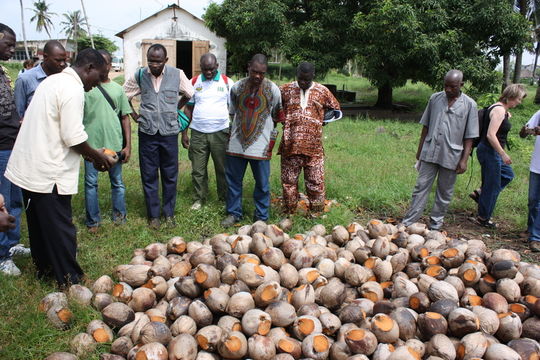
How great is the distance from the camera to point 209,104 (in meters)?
5.30

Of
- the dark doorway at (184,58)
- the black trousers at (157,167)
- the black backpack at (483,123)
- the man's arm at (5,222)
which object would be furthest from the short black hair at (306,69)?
the dark doorway at (184,58)

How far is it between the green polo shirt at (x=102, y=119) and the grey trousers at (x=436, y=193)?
3.42 meters

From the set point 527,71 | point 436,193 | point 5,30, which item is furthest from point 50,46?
point 527,71

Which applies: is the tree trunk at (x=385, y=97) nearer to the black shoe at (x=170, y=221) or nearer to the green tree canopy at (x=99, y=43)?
the black shoe at (x=170, y=221)

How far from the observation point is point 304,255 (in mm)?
3494

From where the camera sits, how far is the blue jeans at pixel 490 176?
5.27 meters

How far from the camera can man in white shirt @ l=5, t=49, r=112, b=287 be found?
3098 mm

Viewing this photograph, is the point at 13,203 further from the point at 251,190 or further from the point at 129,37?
the point at 129,37

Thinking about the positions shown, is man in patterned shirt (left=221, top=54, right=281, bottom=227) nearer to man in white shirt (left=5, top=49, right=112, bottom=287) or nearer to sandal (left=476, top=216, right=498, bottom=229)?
man in white shirt (left=5, top=49, right=112, bottom=287)

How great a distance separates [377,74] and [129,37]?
33.0 ft

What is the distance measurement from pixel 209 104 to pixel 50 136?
2.39 meters

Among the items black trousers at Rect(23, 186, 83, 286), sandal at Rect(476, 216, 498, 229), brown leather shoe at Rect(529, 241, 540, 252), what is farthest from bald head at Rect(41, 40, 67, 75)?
brown leather shoe at Rect(529, 241, 540, 252)

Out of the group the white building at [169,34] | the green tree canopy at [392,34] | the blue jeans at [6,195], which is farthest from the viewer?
the white building at [169,34]

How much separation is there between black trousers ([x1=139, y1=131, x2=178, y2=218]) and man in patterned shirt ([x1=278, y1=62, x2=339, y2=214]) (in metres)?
1.27
